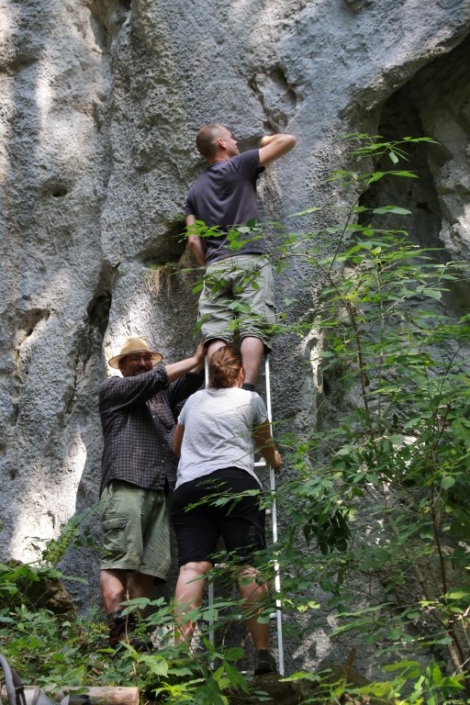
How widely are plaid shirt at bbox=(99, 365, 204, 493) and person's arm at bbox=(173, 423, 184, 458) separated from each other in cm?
20

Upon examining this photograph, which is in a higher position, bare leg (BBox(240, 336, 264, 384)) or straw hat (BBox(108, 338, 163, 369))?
straw hat (BBox(108, 338, 163, 369))

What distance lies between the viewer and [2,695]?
3.93 metres

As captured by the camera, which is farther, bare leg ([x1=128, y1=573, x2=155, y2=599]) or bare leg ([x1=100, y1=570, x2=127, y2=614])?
bare leg ([x1=128, y1=573, x2=155, y2=599])

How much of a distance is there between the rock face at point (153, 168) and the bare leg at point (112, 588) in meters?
0.60

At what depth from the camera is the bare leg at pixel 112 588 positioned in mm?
5840

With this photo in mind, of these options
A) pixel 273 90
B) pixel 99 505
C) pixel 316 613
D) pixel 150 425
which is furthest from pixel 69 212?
pixel 316 613

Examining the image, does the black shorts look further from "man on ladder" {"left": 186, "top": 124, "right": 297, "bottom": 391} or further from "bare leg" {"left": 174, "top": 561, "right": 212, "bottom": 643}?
"man on ladder" {"left": 186, "top": 124, "right": 297, "bottom": 391}

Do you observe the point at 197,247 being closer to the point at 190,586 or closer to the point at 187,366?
the point at 187,366

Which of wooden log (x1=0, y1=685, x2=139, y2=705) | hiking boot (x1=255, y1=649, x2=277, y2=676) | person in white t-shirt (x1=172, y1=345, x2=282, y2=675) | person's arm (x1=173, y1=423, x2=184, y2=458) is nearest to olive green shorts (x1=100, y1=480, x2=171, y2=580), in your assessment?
person's arm (x1=173, y1=423, x2=184, y2=458)

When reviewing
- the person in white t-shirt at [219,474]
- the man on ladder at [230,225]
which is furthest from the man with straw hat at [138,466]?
the person in white t-shirt at [219,474]

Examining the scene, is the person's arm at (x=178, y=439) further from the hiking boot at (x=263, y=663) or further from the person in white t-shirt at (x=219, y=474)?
the hiking boot at (x=263, y=663)

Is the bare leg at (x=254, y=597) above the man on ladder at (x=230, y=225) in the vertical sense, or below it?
below

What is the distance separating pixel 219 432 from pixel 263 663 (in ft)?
3.95

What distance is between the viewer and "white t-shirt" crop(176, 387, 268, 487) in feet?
18.1
